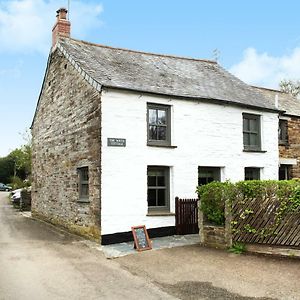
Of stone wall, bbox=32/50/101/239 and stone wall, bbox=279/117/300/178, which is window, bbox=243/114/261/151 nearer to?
stone wall, bbox=279/117/300/178

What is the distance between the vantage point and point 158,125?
46.1 ft

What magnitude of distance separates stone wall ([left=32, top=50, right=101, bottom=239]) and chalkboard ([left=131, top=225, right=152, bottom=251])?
164cm

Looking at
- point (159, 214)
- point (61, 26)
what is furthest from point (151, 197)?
point (61, 26)

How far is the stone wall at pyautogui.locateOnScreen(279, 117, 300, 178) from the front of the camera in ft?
62.5

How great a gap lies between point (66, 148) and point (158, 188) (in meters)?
4.64

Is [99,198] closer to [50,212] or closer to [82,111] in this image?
[82,111]

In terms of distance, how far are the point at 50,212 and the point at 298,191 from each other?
12252mm

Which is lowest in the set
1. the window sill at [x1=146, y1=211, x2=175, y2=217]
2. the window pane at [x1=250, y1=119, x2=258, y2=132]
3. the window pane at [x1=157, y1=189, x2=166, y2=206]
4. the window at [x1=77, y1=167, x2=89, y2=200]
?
the window sill at [x1=146, y1=211, x2=175, y2=217]

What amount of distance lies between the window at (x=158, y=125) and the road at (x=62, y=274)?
443 centimetres

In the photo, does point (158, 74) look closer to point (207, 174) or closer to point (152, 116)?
point (152, 116)

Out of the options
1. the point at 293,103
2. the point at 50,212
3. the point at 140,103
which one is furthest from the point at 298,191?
the point at 293,103

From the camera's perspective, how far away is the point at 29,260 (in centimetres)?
1003

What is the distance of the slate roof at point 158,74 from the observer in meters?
14.0

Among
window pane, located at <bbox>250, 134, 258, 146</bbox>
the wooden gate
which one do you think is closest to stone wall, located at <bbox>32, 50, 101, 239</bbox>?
the wooden gate
